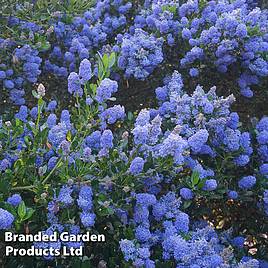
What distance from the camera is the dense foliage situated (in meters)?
2.52

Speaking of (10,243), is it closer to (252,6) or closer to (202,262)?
(202,262)

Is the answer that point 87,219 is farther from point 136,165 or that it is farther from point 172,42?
point 172,42

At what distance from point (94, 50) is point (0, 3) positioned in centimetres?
85

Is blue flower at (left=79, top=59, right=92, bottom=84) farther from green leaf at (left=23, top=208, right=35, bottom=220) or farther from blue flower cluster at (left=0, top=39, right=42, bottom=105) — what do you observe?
blue flower cluster at (left=0, top=39, right=42, bottom=105)

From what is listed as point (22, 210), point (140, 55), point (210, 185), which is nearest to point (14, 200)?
point (22, 210)

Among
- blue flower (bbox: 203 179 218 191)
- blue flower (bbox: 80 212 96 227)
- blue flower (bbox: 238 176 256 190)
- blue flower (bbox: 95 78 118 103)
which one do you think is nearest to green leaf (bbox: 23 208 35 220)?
blue flower (bbox: 80 212 96 227)

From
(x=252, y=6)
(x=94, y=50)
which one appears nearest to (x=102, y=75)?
(x=94, y=50)

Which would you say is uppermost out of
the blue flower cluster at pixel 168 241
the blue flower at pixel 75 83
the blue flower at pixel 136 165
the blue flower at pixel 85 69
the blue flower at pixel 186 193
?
the blue flower at pixel 85 69

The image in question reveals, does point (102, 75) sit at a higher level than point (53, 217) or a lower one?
higher

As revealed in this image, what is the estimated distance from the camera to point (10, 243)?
256 cm

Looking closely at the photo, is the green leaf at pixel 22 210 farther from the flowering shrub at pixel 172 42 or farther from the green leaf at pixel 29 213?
the flowering shrub at pixel 172 42

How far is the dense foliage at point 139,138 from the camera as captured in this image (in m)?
2.52

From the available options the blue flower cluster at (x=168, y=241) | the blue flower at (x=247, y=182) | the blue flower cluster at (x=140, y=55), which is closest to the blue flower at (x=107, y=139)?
the blue flower cluster at (x=168, y=241)

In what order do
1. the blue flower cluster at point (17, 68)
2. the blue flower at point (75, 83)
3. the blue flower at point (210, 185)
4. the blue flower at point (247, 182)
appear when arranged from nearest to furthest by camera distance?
the blue flower at point (75, 83), the blue flower at point (210, 185), the blue flower at point (247, 182), the blue flower cluster at point (17, 68)
